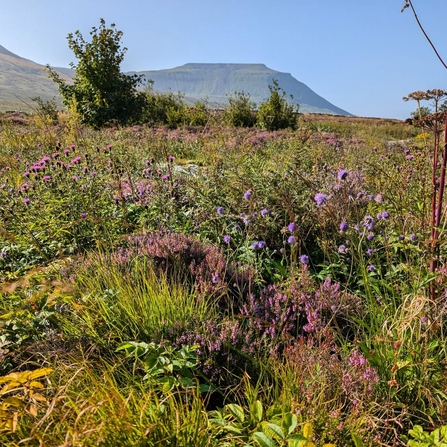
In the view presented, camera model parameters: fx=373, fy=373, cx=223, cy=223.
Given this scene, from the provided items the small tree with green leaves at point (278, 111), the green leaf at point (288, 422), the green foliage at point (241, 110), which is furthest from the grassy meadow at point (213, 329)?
the green foliage at point (241, 110)

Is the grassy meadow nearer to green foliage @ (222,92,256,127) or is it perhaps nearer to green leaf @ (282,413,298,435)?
green leaf @ (282,413,298,435)

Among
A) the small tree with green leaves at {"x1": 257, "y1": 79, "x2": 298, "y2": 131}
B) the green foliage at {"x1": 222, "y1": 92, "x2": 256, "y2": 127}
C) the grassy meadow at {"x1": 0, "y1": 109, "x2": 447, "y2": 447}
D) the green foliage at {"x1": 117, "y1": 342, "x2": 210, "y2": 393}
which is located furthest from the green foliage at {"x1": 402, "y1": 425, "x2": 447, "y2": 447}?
the green foliage at {"x1": 222, "y1": 92, "x2": 256, "y2": 127}

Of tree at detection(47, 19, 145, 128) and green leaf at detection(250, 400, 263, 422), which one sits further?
tree at detection(47, 19, 145, 128)

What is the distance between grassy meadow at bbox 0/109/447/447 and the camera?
4.23ft

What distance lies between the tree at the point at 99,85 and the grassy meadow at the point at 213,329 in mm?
15876

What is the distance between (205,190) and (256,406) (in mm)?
2460

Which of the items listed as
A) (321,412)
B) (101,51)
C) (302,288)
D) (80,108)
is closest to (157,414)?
(321,412)

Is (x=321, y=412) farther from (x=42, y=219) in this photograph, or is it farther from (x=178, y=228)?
(x=42, y=219)

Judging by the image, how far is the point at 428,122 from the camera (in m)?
1.71

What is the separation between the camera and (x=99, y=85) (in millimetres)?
18578

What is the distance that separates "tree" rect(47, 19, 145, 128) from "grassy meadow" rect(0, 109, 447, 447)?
15.9 meters

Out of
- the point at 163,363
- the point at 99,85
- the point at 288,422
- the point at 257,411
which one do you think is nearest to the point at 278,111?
the point at 99,85

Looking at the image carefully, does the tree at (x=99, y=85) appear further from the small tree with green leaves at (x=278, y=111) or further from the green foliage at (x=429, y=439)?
the green foliage at (x=429, y=439)

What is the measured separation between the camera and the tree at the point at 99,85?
1816 centimetres
